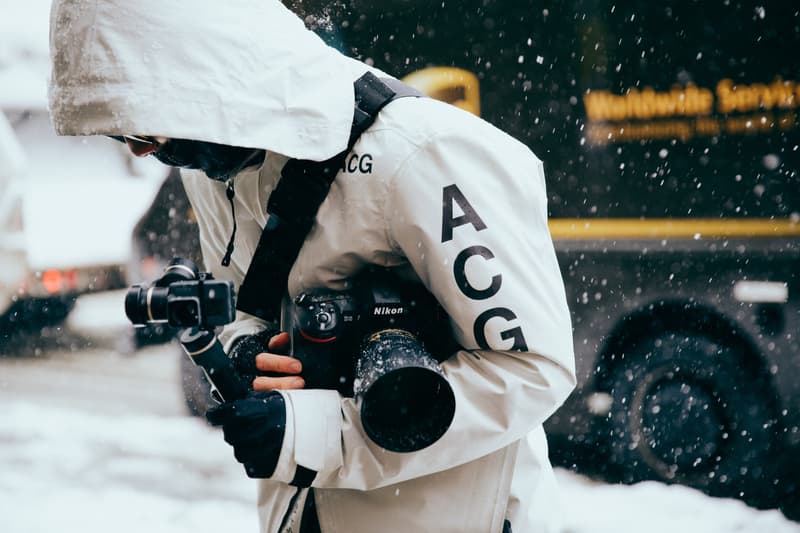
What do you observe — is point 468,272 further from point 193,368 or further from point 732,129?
point 193,368

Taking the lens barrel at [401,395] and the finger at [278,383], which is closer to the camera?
the lens barrel at [401,395]

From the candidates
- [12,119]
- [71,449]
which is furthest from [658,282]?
[12,119]

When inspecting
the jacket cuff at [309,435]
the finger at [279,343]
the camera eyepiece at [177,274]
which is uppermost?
the camera eyepiece at [177,274]

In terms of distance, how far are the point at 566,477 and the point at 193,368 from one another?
2135 millimetres

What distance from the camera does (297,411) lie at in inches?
52.5

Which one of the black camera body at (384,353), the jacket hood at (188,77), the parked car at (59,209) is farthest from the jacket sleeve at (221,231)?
the parked car at (59,209)

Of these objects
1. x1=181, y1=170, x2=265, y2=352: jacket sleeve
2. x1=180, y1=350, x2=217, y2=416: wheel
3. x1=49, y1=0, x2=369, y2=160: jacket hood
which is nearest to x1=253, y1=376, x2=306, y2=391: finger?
x1=181, y1=170, x2=265, y2=352: jacket sleeve

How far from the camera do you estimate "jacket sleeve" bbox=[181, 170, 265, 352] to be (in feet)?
5.62

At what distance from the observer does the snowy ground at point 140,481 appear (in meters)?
3.49

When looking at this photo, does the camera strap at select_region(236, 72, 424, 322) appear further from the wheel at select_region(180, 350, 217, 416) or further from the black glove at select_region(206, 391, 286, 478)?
the wheel at select_region(180, 350, 217, 416)

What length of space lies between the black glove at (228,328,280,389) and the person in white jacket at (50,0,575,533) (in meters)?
0.11

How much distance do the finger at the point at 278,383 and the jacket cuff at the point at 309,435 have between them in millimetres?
44

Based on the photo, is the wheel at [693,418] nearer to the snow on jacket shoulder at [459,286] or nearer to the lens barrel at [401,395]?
the snow on jacket shoulder at [459,286]

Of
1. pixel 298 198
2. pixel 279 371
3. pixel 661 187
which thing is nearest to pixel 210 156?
pixel 298 198
